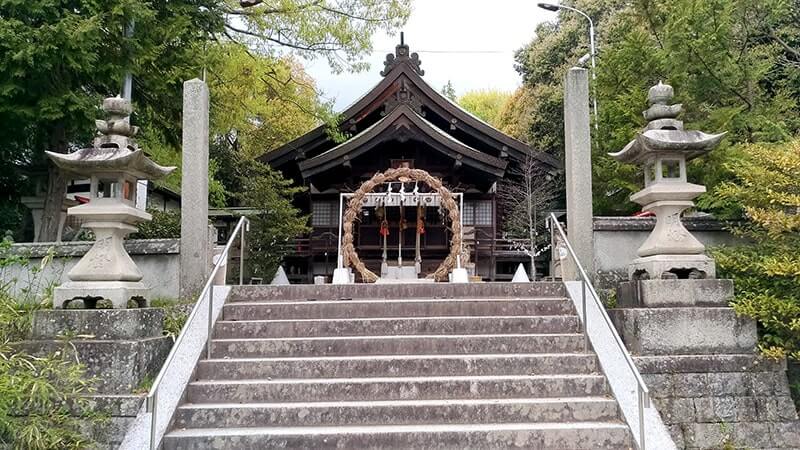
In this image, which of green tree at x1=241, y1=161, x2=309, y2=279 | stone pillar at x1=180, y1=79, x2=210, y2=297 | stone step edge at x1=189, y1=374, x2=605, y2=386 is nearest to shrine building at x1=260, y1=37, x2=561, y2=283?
green tree at x1=241, y1=161, x2=309, y2=279

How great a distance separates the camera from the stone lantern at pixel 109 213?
487 centimetres

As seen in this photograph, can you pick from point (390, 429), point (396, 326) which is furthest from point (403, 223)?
point (390, 429)

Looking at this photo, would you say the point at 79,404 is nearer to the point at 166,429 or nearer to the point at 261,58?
the point at 166,429

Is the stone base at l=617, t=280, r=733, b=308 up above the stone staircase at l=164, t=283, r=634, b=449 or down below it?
above

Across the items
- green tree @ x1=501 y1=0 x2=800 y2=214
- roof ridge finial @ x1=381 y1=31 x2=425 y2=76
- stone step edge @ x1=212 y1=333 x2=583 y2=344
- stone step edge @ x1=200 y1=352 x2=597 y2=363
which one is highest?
roof ridge finial @ x1=381 y1=31 x2=425 y2=76

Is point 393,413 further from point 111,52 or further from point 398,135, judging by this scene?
point 398,135

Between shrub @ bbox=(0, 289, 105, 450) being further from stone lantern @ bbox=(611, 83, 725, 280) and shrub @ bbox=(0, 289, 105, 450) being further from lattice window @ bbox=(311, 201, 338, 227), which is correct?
lattice window @ bbox=(311, 201, 338, 227)

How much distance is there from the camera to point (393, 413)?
4406 mm

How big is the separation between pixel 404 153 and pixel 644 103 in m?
7.18

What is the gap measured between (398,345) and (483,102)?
3582 centimetres

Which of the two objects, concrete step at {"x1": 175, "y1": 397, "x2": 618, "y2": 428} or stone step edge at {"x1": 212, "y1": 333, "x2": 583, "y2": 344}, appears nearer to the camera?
concrete step at {"x1": 175, "y1": 397, "x2": 618, "y2": 428}

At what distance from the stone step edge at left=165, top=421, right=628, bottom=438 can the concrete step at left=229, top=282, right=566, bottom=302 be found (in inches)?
76.1

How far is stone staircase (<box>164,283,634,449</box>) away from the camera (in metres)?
4.16

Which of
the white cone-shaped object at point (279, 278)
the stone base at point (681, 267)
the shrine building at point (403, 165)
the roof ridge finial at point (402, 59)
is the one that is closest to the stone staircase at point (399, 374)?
the stone base at point (681, 267)
